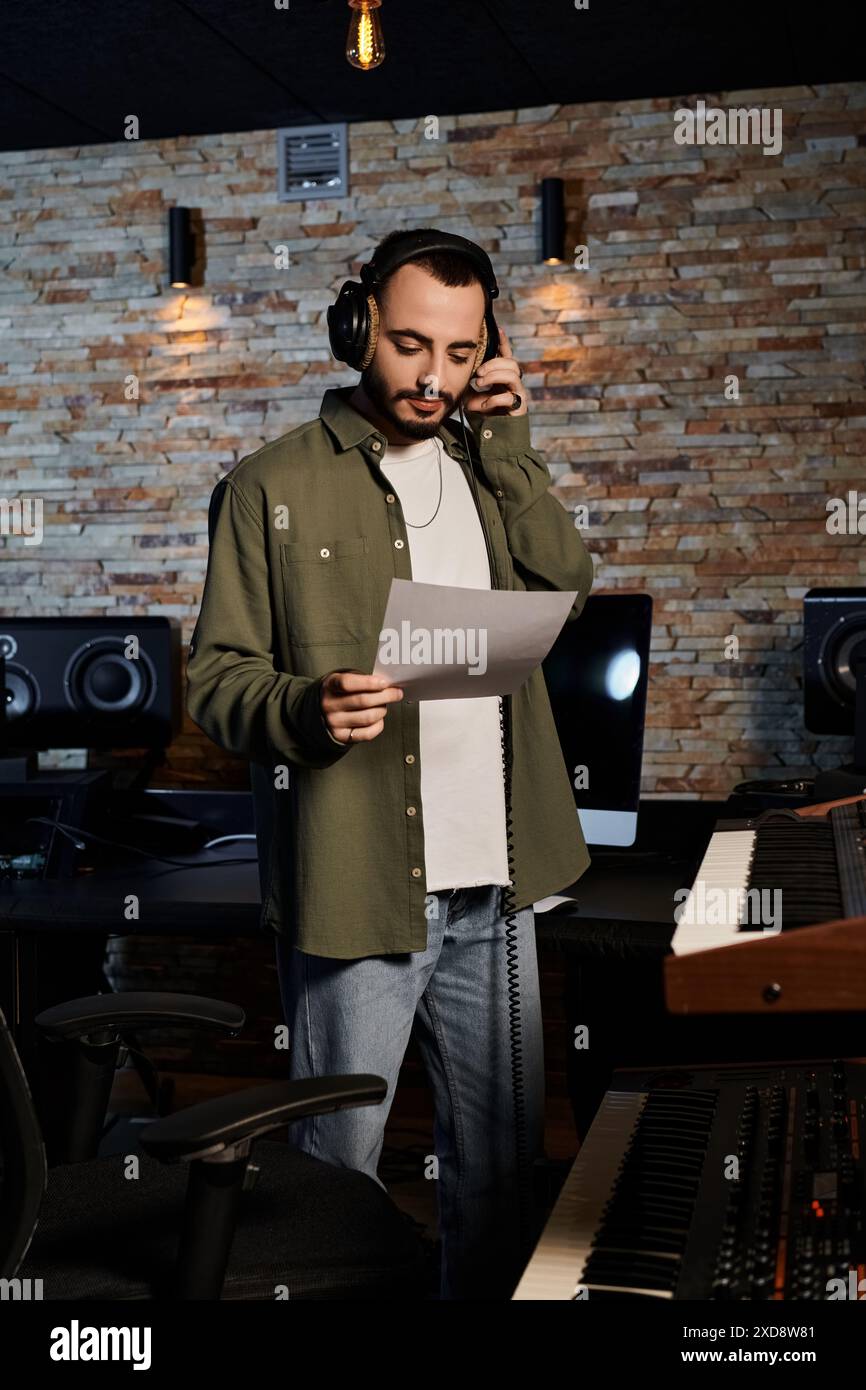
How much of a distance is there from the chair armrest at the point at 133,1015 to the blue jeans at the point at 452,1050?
125mm

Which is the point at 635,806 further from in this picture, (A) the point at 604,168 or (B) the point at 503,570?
(A) the point at 604,168

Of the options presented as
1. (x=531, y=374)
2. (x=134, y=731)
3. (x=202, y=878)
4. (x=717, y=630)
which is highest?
(x=531, y=374)

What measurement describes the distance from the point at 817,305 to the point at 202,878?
2.37m

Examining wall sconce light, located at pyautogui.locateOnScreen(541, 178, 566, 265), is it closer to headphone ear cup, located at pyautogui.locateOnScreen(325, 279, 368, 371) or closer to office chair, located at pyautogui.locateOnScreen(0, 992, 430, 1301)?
headphone ear cup, located at pyautogui.locateOnScreen(325, 279, 368, 371)

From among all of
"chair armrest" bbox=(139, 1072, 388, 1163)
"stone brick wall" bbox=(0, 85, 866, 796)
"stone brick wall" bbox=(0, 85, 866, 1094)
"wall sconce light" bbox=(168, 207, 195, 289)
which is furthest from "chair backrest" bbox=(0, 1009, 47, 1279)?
"wall sconce light" bbox=(168, 207, 195, 289)

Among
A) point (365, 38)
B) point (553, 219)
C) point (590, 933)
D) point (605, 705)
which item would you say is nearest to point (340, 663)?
point (590, 933)

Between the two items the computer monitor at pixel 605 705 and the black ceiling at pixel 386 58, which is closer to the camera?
the computer monitor at pixel 605 705

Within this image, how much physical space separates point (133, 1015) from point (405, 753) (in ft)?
1.56

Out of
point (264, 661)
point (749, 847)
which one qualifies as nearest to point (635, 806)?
point (264, 661)

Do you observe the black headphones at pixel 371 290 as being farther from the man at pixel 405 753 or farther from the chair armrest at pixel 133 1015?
the chair armrest at pixel 133 1015

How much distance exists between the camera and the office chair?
1.23m

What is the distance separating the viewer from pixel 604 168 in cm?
391

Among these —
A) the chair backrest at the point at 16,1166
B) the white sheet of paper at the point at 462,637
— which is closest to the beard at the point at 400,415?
the white sheet of paper at the point at 462,637

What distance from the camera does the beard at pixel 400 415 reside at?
69.7 inches
